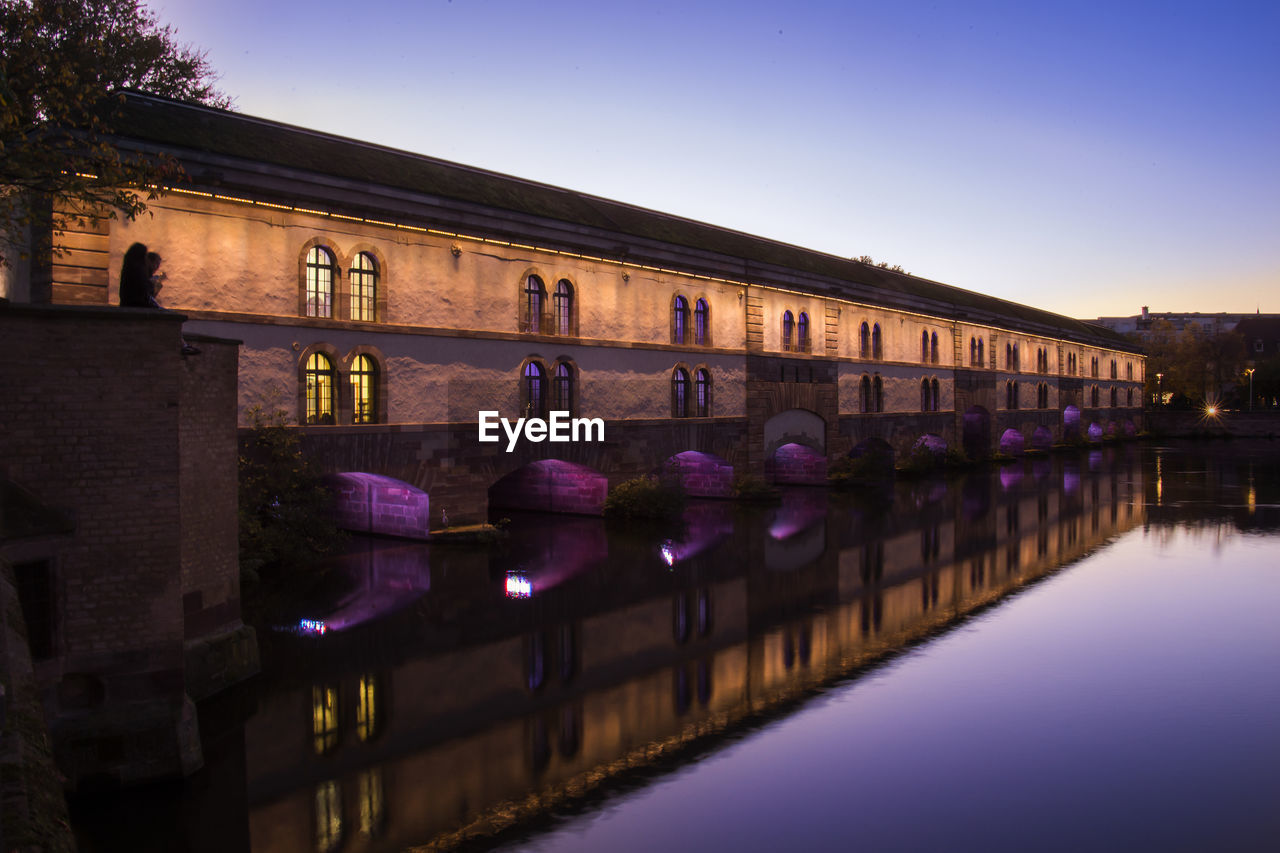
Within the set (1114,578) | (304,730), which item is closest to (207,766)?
(304,730)

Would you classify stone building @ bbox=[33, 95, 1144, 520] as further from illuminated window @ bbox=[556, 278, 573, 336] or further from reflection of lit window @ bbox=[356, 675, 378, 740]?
reflection of lit window @ bbox=[356, 675, 378, 740]

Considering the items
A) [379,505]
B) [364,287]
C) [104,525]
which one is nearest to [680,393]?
[379,505]

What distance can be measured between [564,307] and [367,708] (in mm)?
14994

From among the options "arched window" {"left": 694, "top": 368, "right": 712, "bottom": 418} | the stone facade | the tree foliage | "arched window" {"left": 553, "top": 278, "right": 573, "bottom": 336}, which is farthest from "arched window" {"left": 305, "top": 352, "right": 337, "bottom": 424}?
the tree foliage

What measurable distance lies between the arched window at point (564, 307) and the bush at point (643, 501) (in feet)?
16.6

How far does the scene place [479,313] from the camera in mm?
Answer: 21984

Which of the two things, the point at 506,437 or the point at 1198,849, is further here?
the point at 506,437

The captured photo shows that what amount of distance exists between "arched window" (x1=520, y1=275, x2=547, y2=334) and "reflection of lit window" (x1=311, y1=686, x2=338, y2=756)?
42.3 feet

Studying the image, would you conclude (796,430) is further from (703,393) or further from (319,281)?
(319,281)

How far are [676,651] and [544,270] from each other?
1278 cm

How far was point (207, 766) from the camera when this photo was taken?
929 centimetres

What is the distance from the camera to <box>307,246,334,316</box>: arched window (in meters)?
18.8

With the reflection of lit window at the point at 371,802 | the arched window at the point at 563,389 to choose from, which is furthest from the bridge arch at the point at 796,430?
the reflection of lit window at the point at 371,802

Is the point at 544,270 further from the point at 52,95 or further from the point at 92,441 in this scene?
the point at 92,441
